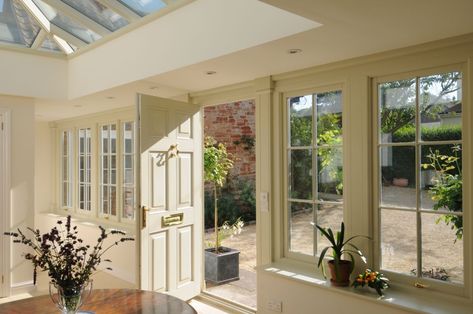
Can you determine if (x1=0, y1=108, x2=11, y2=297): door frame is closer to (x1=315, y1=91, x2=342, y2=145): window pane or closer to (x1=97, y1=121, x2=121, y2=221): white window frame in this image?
(x1=97, y1=121, x2=121, y2=221): white window frame

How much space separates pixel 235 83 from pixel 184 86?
1.81ft

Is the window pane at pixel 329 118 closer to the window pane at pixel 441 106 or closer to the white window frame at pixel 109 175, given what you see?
the window pane at pixel 441 106

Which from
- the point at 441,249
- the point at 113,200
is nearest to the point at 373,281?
the point at 441,249

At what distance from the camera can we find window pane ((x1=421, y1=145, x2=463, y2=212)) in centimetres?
272

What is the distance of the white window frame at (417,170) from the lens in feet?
8.66

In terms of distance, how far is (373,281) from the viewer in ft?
9.30

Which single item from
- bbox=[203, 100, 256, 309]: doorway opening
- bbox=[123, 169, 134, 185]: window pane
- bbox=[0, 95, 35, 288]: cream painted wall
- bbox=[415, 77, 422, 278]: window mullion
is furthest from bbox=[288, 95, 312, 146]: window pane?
bbox=[203, 100, 256, 309]: doorway opening

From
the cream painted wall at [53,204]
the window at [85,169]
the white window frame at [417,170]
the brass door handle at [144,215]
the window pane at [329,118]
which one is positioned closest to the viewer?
the white window frame at [417,170]

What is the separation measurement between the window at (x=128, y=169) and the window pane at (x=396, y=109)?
3.65 meters

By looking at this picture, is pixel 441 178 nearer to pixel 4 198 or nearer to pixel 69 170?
pixel 4 198

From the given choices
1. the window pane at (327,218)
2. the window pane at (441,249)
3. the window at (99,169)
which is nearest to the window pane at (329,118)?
the window pane at (327,218)

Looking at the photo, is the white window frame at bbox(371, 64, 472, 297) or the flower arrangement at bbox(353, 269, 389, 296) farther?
the flower arrangement at bbox(353, 269, 389, 296)

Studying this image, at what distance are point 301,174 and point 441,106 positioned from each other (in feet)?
4.16

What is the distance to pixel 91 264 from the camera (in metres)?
2.02
